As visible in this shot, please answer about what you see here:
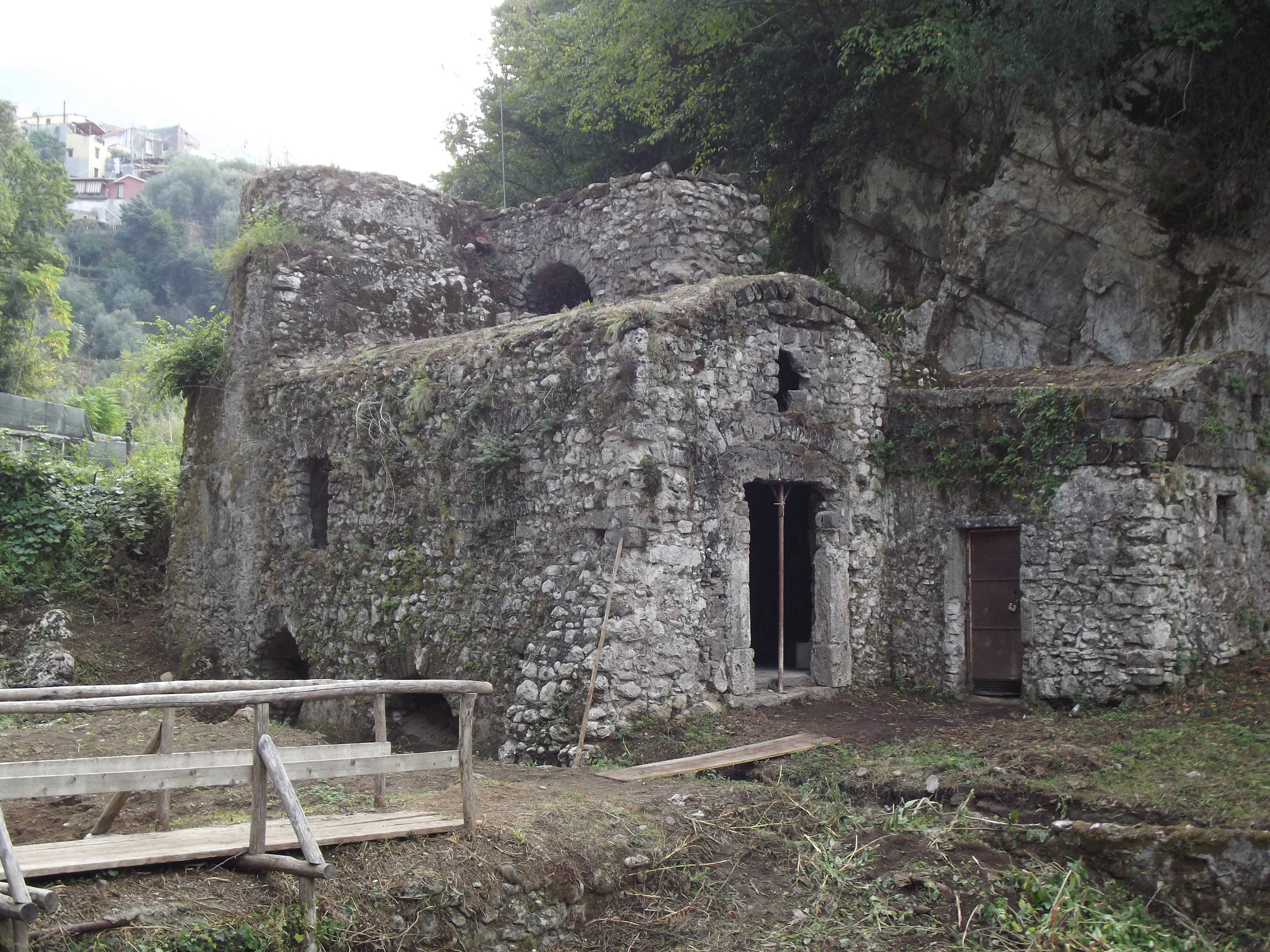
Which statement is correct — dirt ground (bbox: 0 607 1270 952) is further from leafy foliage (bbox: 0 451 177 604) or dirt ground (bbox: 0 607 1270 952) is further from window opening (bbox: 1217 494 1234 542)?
leafy foliage (bbox: 0 451 177 604)

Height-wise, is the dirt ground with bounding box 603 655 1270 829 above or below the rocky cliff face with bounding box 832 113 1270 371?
below

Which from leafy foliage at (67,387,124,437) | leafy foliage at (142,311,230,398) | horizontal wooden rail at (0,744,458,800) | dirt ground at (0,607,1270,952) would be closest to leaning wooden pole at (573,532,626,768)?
dirt ground at (0,607,1270,952)

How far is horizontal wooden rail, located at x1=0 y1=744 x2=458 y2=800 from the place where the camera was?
17.3ft

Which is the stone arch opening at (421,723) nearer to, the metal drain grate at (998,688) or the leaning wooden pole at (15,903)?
the metal drain grate at (998,688)

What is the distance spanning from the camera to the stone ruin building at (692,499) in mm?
10344

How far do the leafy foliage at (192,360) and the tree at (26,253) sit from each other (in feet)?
47.6

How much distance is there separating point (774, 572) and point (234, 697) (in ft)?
31.3

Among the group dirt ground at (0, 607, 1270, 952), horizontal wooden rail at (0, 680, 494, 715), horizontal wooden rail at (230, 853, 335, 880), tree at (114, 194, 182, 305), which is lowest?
dirt ground at (0, 607, 1270, 952)

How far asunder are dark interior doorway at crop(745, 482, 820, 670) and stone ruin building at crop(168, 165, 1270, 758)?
56 mm

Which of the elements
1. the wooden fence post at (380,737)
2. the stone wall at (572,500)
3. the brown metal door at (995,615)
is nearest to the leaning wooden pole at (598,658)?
the stone wall at (572,500)

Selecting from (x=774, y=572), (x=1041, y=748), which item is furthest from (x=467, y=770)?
(x=774, y=572)

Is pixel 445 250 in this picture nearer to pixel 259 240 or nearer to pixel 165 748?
pixel 259 240

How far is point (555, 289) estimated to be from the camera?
16406 mm

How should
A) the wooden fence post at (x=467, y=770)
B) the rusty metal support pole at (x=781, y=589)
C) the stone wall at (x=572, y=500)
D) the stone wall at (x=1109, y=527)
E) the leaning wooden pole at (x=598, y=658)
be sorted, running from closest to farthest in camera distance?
the wooden fence post at (x=467, y=770)
the leaning wooden pole at (x=598, y=658)
the stone wall at (x=572, y=500)
the stone wall at (x=1109, y=527)
the rusty metal support pole at (x=781, y=589)
